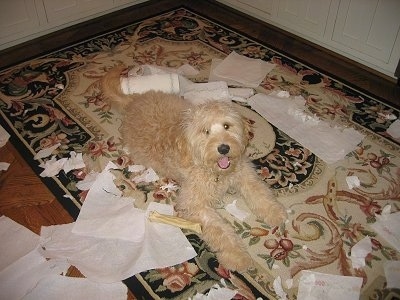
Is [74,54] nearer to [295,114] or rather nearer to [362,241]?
[295,114]

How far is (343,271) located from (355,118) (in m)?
1.57

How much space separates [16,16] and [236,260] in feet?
12.2

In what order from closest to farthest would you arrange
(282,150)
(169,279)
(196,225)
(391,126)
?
(169,279) → (196,225) → (282,150) → (391,126)

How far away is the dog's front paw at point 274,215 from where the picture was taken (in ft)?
7.43

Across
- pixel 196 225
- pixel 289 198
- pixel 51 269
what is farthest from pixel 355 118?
pixel 51 269

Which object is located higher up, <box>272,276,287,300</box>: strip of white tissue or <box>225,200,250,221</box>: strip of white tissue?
<box>225,200,250,221</box>: strip of white tissue

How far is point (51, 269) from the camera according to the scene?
207 cm

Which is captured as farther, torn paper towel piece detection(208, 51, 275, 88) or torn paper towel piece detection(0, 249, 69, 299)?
torn paper towel piece detection(208, 51, 275, 88)

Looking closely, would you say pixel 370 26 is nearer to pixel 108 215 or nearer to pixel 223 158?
pixel 223 158

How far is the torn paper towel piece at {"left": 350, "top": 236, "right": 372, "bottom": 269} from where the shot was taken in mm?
2092

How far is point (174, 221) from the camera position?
226cm

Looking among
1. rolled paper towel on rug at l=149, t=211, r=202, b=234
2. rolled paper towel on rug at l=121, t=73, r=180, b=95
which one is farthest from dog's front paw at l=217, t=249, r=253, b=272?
rolled paper towel on rug at l=121, t=73, r=180, b=95

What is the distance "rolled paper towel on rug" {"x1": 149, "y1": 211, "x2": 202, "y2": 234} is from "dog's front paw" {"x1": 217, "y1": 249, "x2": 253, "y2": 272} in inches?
9.7

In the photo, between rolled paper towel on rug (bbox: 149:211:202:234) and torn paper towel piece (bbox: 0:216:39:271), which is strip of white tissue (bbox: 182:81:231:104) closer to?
rolled paper towel on rug (bbox: 149:211:202:234)
